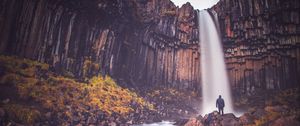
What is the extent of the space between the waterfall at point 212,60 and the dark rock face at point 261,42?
2.91 feet

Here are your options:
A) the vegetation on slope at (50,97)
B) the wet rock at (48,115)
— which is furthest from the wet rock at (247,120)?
the wet rock at (48,115)

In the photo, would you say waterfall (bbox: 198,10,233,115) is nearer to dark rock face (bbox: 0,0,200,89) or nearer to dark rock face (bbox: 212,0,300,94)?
dark rock face (bbox: 212,0,300,94)

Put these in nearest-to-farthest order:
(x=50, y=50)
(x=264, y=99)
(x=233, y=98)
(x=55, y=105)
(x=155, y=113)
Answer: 1. (x=55, y=105)
2. (x=50, y=50)
3. (x=155, y=113)
4. (x=264, y=99)
5. (x=233, y=98)

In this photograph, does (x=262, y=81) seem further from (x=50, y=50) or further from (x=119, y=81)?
(x=50, y=50)

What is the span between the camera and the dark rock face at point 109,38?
21.8m

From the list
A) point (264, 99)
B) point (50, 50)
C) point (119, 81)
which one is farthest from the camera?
point (264, 99)

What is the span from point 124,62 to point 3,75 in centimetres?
1402

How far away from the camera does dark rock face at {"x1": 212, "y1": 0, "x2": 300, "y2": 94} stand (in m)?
31.4

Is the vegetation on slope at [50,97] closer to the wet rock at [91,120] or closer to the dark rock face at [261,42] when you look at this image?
the wet rock at [91,120]

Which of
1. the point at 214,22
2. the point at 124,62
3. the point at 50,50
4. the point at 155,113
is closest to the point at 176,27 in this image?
the point at 214,22

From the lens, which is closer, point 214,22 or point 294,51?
point 294,51

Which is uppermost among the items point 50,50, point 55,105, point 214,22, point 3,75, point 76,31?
point 214,22

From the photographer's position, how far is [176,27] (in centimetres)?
3553

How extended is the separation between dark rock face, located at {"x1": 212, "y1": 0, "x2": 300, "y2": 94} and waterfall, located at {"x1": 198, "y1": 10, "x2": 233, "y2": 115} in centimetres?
89
